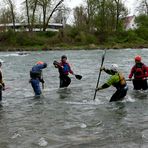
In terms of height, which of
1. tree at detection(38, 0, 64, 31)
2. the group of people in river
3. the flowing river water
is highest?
tree at detection(38, 0, 64, 31)

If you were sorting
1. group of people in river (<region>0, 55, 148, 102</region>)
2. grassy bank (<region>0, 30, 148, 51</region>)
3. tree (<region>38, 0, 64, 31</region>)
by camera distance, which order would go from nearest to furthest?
group of people in river (<region>0, 55, 148, 102</region>) < grassy bank (<region>0, 30, 148, 51</region>) < tree (<region>38, 0, 64, 31</region>)

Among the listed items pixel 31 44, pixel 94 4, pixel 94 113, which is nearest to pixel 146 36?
pixel 94 4

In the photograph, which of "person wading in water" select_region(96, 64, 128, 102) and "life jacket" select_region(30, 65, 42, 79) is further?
Result: "life jacket" select_region(30, 65, 42, 79)

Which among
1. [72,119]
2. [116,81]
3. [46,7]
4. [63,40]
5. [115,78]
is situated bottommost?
[72,119]

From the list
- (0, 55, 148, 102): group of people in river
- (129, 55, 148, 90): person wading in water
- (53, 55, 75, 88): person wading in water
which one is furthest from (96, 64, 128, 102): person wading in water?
(53, 55, 75, 88): person wading in water

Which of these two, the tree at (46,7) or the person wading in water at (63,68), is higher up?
the tree at (46,7)

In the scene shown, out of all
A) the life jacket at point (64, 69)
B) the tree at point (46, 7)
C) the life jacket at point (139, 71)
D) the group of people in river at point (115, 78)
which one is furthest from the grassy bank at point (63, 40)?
the life jacket at point (139, 71)

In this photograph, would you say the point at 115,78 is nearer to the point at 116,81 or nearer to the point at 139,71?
the point at 116,81

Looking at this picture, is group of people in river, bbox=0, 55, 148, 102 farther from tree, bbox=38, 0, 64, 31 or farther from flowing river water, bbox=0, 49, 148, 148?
tree, bbox=38, 0, 64, 31

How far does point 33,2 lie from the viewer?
7038 cm

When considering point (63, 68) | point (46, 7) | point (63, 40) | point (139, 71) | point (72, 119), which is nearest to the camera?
point (72, 119)

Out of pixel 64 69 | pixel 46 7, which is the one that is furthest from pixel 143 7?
pixel 64 69

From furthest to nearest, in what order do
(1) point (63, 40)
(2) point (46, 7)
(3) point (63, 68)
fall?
(2) point (46, 7), (1) point (63, 40), (3) point (63, 68)

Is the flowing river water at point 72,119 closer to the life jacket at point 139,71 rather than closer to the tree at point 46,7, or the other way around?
the life jacket at point 139,71
